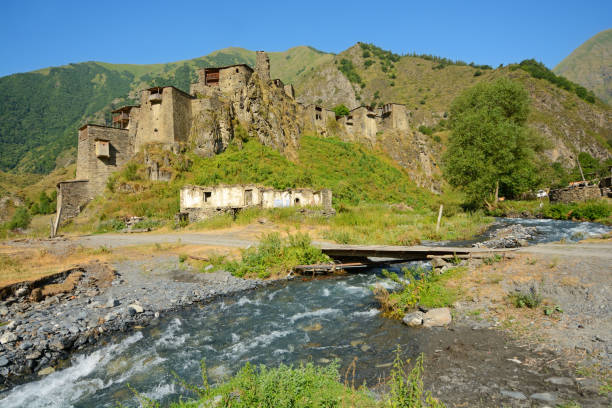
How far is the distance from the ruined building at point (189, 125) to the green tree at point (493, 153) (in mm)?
18996

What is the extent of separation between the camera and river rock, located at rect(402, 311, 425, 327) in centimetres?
665

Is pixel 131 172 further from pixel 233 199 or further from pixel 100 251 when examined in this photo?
pixel 100 251

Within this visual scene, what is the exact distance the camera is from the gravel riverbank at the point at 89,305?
592 centimetres

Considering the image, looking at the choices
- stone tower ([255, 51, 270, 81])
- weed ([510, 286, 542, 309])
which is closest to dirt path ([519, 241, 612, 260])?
weed ([510, 286, 542, 309])

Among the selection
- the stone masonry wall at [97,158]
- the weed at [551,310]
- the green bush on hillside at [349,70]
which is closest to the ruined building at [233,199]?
the stone masonry wall at [97,158]

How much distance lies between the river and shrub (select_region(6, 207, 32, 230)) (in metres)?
35.8

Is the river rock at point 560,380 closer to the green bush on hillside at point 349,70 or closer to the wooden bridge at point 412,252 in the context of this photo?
the wooden bridge at point 412,252

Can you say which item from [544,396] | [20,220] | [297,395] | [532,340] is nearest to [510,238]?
[532,340]

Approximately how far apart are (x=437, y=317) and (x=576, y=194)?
27.7 m

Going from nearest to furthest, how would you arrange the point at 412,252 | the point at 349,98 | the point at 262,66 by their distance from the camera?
the point at 412,252 → the point at 262,66 → the point at 349,98

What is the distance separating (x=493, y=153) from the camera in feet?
89.7

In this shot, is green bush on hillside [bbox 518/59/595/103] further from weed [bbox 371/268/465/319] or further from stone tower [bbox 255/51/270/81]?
weed [bbox 371/268/465/319]

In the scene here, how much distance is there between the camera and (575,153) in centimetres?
7381

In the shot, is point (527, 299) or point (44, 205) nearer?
point (527, 299)
